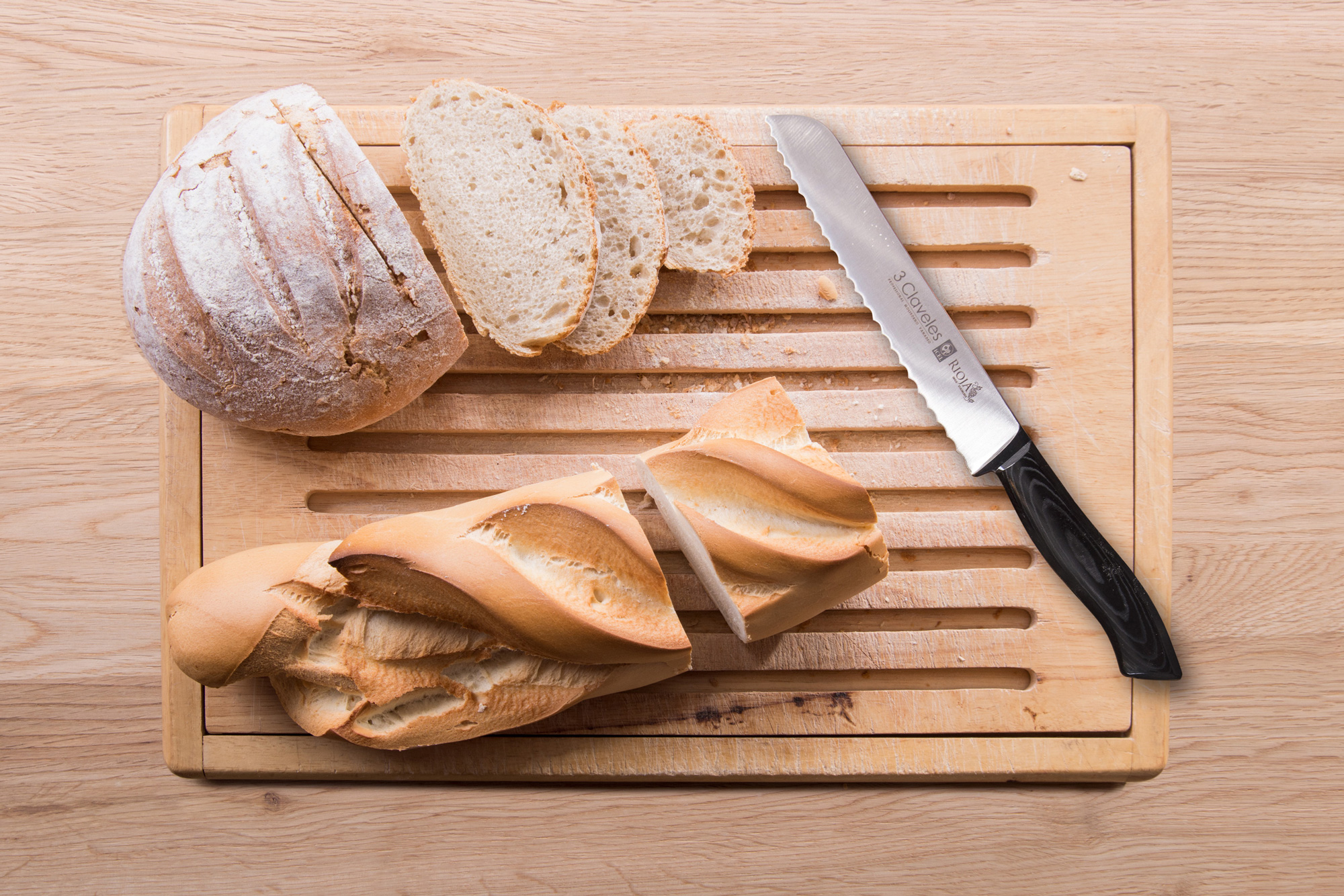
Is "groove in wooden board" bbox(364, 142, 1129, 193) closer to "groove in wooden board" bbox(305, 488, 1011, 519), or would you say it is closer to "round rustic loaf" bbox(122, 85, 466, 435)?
"round rustic loaf" bbox(122, 85, 466, 435)

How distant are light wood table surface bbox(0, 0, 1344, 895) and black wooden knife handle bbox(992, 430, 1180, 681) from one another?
0.19 m

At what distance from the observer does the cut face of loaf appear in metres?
1.25

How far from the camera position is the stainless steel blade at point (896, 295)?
1487 millimetres

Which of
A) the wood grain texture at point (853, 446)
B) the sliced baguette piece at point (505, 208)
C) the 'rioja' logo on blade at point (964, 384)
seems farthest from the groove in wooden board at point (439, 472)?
the sliced baguette piece at point (505, 208)

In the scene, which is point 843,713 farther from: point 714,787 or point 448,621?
point 448,621

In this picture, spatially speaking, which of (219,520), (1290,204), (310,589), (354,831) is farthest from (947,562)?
(219,520)

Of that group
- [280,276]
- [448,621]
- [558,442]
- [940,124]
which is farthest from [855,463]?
[280,276]

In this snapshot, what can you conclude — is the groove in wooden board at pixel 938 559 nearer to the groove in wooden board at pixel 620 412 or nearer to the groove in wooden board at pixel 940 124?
the groove in wooden board at pixel 620 412

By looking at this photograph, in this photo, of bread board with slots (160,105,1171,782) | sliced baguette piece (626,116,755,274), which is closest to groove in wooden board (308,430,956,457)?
bread board with slots (160,105,1171,782)

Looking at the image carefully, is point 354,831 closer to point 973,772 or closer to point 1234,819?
point 973,772

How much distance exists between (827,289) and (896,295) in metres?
0.14

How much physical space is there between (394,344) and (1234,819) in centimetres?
196

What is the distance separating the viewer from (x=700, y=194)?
148 cm

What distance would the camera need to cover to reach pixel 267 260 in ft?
4.20
